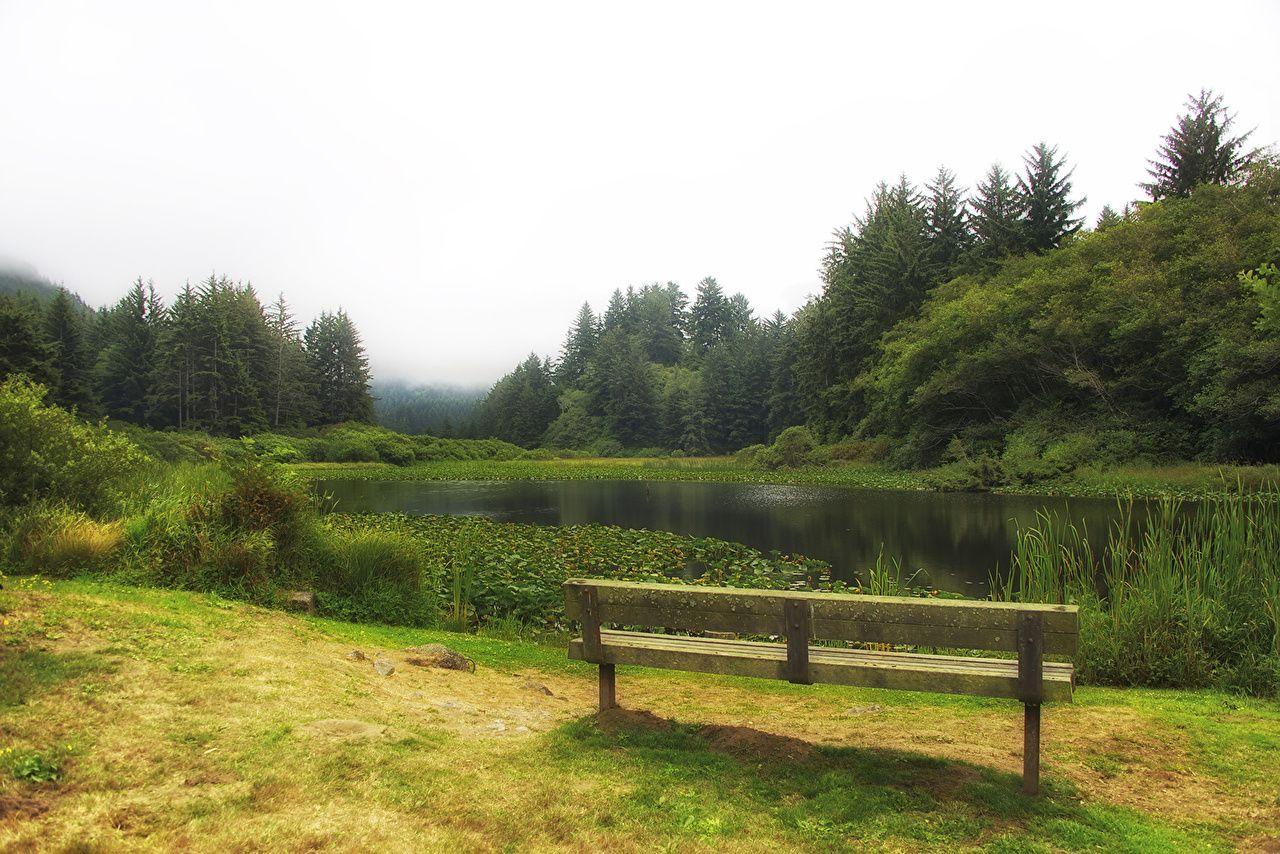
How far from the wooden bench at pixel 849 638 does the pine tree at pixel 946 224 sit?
46.9 meters

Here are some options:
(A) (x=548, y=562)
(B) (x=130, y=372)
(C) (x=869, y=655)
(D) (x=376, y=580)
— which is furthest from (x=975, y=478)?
(B) (x=130, y=372)

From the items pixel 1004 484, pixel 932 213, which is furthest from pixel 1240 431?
pixel 932 213

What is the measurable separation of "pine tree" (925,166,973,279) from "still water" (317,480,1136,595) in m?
24.4

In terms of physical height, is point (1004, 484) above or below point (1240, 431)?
below

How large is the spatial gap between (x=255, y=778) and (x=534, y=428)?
82.5m

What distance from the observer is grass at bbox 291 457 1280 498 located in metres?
21.1

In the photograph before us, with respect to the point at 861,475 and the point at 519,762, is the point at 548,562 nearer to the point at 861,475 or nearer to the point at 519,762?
the point at 519,762

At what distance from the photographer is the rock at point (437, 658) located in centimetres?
598

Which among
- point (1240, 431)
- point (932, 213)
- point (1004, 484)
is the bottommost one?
point (1004, 484)

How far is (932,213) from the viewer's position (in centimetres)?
4731

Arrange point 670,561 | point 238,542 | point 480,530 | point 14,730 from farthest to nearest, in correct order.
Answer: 1. point 480,530
2. point 670,561
3. point 238,542
4. point 14,730

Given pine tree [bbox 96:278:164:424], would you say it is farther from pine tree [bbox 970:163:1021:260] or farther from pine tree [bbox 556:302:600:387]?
pine tree [bbox 970:163:1021:260]

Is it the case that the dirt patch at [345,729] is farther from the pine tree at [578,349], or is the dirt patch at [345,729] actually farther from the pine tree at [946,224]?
Answer: the pine tree at [578,349]

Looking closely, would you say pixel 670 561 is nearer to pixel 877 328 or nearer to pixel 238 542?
pixel 238 542
